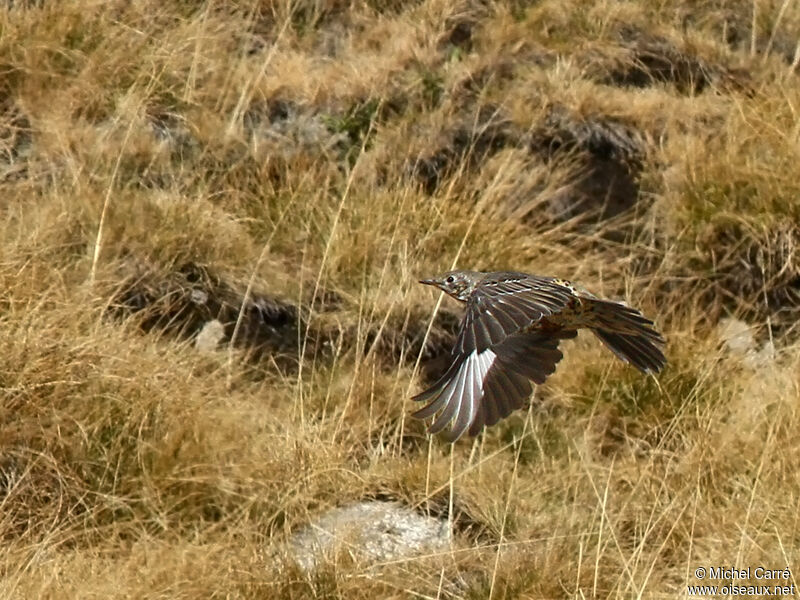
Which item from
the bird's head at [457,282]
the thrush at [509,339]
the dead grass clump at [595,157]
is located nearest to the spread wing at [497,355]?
the thrush at [509,339]

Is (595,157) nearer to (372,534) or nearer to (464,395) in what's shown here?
(372,534)

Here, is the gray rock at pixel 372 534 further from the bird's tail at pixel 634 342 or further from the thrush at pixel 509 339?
the bird's tail at pixel 634 342

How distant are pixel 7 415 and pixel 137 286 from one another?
1.00 m

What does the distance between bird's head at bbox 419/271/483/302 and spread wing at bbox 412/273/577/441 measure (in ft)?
0.61

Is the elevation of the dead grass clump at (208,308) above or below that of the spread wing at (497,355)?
below

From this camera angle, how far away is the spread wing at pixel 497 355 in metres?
3.79

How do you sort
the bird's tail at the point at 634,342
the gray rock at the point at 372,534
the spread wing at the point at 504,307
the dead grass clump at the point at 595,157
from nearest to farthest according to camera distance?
1. the spread wing at the point at 504,307
2. the gray rock at the point at 372,534
3. the bird's tail at the point at 634,342
4. the dead grass clump at the point at 595,157

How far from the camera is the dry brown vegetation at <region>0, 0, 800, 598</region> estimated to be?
4473mm

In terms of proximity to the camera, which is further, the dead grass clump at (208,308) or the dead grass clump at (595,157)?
the dead grass clump at (595,157)

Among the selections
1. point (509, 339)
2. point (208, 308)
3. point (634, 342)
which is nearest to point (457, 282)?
point (509, 339)

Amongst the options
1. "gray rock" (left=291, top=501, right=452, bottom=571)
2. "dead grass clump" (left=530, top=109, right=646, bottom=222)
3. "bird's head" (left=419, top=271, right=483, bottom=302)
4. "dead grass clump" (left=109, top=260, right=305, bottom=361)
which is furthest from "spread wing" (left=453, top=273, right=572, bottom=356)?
"dead grass clump" (left=530, top=109, right=646, bottom=222)

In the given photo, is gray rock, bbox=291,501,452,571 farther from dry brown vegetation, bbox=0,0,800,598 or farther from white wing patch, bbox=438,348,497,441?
white wing patch, bbox=438,348,497,441

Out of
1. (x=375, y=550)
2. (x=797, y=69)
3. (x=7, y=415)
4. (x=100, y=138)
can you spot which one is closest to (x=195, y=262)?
(x=100, y=138)

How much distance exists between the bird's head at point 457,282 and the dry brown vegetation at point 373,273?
0.44 metres
